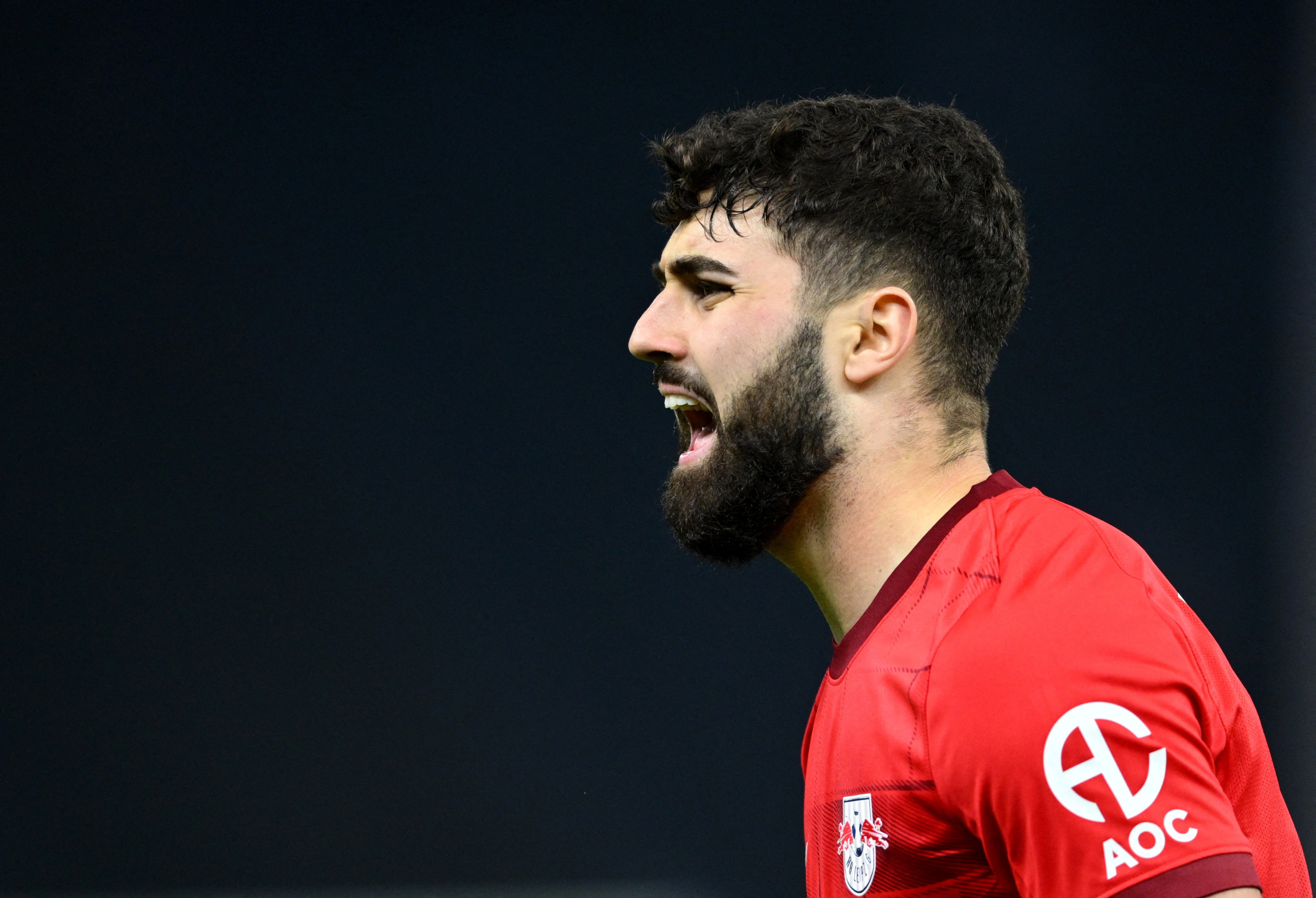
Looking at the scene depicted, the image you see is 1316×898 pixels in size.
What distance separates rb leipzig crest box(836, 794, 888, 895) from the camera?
0.89m

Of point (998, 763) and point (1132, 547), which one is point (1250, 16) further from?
point (998, 763)

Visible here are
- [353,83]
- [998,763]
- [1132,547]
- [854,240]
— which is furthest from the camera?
[353,83]

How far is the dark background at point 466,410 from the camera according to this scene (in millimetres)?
2332

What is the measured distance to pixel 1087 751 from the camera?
72 cm

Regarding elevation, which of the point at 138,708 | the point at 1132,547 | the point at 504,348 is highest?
the point at 504,348

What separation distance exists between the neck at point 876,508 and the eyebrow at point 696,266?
234mm

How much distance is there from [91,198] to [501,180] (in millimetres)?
898

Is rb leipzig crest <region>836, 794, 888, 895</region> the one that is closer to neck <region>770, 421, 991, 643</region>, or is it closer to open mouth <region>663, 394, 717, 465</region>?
neck <region>770, 421, 991, 643</region>

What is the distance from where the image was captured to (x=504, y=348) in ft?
8.08

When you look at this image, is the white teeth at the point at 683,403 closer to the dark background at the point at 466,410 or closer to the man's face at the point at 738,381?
the man's face at the point at 738,381

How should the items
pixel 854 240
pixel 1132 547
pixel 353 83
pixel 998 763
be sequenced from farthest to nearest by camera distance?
pixel 353 83 → pixel 854 240 → pixel 1132 547 → pixel 998 763

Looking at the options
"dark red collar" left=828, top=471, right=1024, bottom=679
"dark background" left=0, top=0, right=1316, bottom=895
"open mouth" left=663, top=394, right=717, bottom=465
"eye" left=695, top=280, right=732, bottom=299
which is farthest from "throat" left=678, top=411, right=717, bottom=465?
"dark background" left=0, top=0, right=1316, bottom=895

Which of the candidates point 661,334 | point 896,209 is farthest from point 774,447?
point 896,209

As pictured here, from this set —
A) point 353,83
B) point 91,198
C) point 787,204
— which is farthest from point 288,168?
point 787,204
